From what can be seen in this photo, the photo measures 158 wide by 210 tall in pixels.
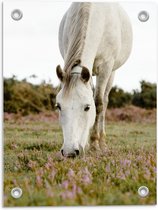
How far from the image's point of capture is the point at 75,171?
4410 millimetres

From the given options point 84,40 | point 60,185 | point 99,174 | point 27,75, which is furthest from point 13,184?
point 84,40

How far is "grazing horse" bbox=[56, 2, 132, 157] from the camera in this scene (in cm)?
444

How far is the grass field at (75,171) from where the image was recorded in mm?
4109

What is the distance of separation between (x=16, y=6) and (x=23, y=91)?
Result: 88cm

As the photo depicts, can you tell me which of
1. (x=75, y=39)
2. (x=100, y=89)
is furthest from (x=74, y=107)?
(x=100, y=89)

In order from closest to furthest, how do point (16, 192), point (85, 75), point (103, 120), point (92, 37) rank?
point (16, 192) < point (85, 75) < point (92, 37) < point (103, 120)

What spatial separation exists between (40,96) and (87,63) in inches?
32.0

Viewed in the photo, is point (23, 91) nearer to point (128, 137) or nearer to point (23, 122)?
point (23, 122)

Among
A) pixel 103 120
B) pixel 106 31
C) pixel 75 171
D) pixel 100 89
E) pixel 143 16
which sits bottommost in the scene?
pixel 75 171

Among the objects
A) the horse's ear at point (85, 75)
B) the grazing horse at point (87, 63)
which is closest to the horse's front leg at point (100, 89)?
the grazing horse at point (87, 63)

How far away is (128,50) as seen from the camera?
206 inches

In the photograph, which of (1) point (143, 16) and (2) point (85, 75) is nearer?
(2) point (85, 75)

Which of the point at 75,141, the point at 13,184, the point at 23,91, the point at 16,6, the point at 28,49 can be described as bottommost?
the point at 13,184

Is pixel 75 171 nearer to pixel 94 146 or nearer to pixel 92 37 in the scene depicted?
pixel 94 146
